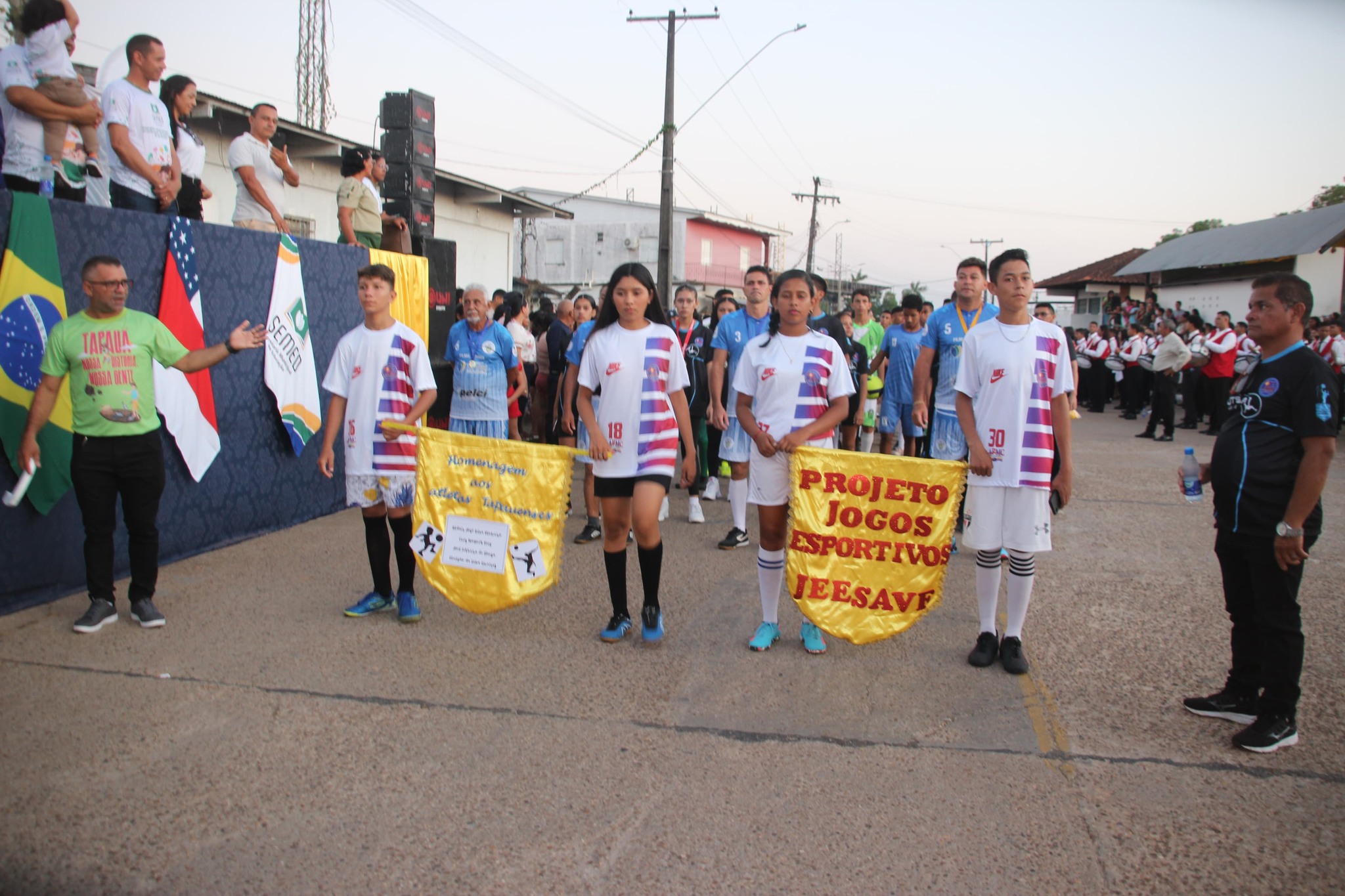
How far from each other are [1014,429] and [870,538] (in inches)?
34.5

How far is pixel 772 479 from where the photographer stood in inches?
189

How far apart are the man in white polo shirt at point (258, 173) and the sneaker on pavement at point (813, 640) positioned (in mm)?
5818

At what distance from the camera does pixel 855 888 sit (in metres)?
2.79

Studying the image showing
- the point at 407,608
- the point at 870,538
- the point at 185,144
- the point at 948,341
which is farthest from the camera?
the point at 185,144

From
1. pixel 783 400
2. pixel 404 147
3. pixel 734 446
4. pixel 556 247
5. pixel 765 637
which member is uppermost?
pixel 556 247

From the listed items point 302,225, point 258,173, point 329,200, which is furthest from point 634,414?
point 329,200

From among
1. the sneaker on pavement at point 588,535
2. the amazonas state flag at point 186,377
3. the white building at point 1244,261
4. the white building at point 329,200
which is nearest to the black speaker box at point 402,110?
the white building at point 329,200

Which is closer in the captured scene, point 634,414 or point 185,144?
point 634,414

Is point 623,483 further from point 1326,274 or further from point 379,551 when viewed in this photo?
point 1326,274

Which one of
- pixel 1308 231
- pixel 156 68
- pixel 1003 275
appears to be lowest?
pixel 1003 275

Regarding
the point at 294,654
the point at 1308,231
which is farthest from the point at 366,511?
the point at 1308,231

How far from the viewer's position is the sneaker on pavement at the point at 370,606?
5301 mm

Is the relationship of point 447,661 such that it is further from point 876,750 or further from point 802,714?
point 876,750

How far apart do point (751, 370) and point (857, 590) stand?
1269mm
